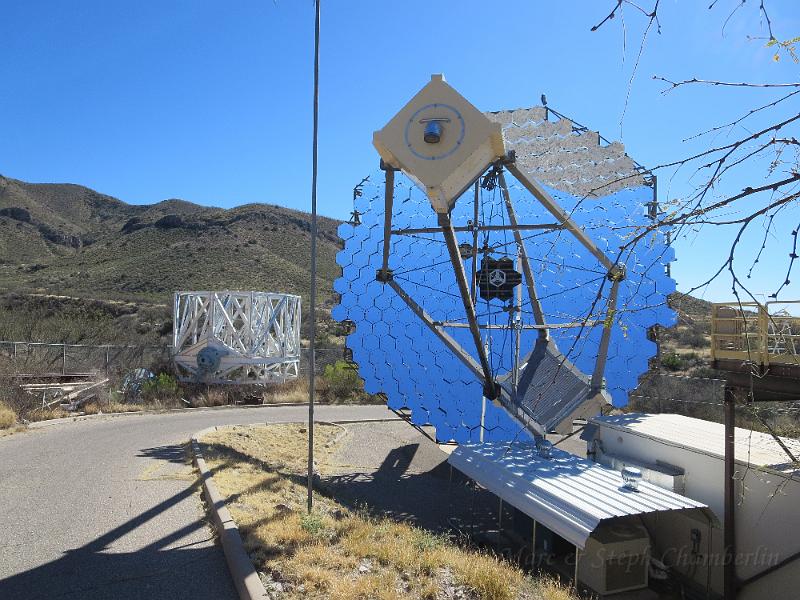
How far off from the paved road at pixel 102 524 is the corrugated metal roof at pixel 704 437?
7.64 meters

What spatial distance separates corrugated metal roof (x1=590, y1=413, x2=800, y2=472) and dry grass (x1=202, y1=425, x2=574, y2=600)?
3871 mm

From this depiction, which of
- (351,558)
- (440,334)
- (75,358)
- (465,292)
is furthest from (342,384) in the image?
(465,292)

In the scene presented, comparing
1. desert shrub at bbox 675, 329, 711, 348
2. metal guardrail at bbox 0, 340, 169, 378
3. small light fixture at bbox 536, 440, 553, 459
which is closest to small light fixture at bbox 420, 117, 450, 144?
small light fixture at bbox 536, 440, 553, 459

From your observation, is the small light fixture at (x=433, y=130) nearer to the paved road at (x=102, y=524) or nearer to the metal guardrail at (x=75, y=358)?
the paved road at (x=102, y=524)

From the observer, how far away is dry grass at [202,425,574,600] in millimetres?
6309

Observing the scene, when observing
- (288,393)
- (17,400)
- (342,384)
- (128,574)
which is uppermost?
(17,400)

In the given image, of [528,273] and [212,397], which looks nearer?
[528,273]

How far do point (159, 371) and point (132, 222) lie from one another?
233 feet

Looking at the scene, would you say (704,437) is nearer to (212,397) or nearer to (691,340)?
(212,397)

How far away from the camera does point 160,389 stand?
953 inches

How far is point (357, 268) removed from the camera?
41.0 ft

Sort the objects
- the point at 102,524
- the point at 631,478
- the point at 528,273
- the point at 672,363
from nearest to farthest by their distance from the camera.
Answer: the point at 102,524 < the point at 631,478 < the point at 528,273 < the point at 672,363

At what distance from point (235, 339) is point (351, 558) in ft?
76.2

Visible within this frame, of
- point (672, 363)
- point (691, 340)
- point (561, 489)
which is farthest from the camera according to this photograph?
point (691, 340)
